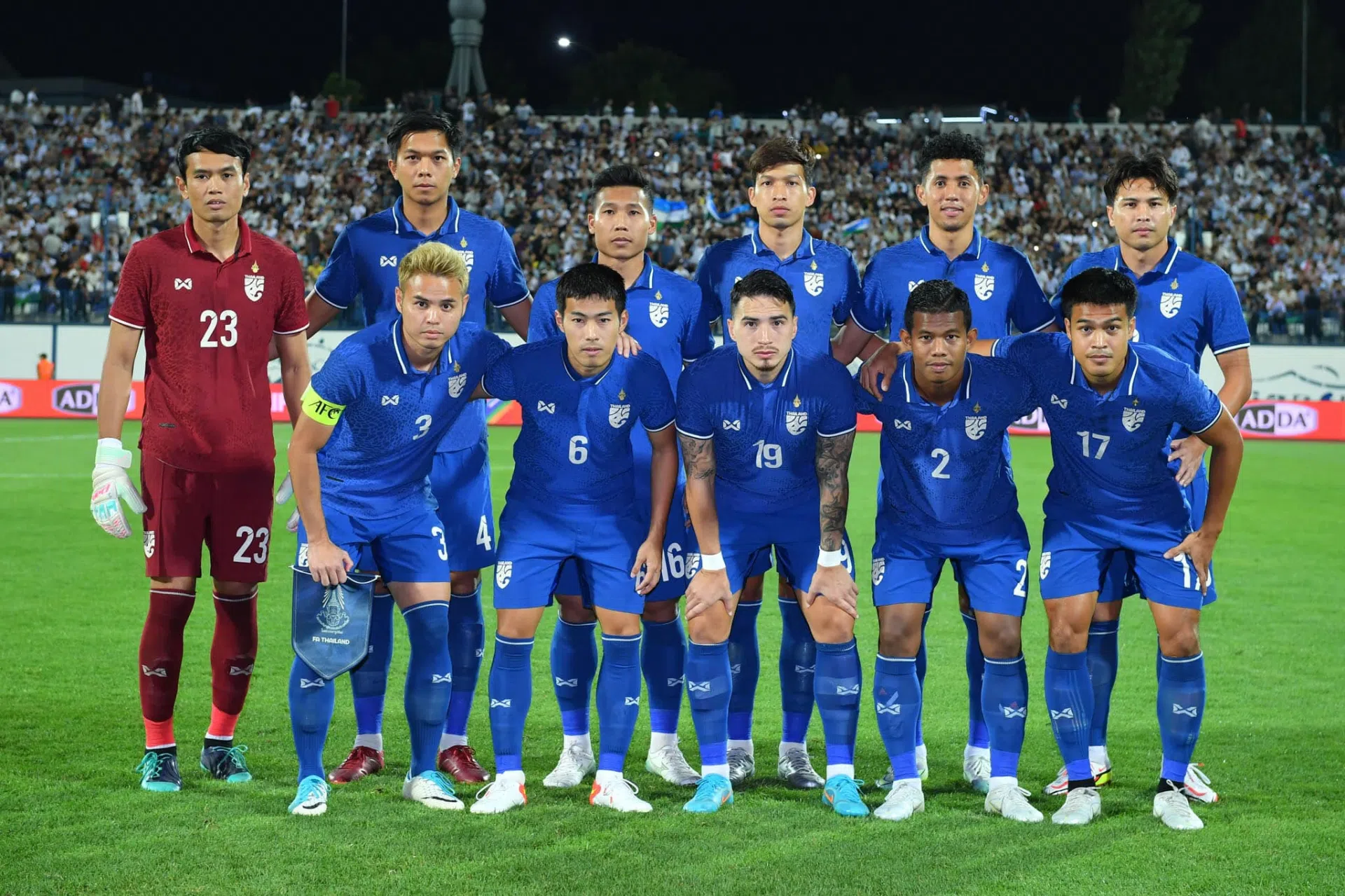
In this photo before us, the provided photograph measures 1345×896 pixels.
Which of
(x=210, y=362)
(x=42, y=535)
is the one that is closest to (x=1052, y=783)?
(x=210, y=362)

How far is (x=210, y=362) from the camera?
5.19 meters

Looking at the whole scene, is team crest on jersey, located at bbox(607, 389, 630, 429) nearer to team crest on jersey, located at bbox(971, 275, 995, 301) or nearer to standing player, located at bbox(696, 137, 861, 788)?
standing player, located at bbox(696, 137, 861, 788)

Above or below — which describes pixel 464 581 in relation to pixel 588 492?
below

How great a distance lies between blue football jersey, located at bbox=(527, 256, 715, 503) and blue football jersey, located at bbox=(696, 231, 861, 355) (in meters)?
0.10

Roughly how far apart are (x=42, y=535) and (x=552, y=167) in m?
20.9

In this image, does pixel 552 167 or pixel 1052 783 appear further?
pixel 552 167

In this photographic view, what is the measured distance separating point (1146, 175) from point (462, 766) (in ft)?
11.7

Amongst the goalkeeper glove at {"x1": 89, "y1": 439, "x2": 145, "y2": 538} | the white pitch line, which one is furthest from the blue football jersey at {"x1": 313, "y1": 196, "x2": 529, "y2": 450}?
the white pitch line

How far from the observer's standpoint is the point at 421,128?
5664mm

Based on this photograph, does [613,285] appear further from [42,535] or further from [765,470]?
[42,535]

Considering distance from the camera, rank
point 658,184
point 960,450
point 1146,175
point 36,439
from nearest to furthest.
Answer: point 960,450 < point 1146,175 < point 36,439 < point 658,184

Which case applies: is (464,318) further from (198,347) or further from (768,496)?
(768,496)

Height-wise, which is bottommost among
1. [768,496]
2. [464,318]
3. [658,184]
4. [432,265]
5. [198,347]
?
[768,496]

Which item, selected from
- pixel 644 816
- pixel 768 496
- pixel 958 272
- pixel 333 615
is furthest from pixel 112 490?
pixel 958 272
